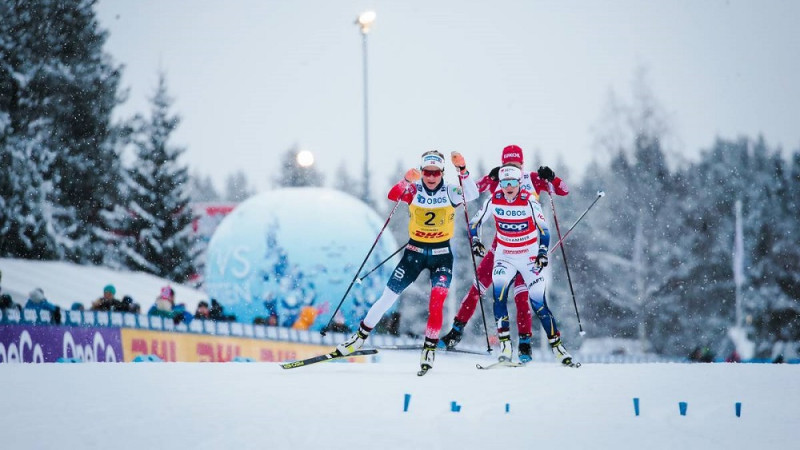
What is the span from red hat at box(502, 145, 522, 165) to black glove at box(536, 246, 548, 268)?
1.03 m

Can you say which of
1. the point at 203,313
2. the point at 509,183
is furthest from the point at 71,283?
the point at 509,183

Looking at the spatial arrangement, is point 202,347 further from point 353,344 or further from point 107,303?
point 353,344

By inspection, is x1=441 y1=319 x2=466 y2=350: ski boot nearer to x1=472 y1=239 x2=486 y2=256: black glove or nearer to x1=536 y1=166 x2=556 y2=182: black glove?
x1=472 y1=239 x2=486 y2=256: black glove

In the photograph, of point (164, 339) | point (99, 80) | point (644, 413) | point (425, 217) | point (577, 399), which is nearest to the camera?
point (644, 413)

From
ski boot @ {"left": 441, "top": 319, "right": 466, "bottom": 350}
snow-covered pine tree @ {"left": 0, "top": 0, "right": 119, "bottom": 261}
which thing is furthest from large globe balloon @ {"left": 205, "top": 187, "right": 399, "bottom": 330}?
snow-covered pine tree @ {"left": 0, "top": 0, "right": 119, "bottom": 261}

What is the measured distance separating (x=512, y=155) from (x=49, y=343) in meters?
8.25

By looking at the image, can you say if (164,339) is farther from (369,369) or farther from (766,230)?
(766,230)

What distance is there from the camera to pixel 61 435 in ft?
16.8

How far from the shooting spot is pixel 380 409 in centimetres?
611

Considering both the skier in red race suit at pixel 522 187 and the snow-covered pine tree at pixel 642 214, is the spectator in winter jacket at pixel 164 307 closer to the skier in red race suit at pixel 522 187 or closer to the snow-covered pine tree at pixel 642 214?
the skier in red race suit at pixel 522 187

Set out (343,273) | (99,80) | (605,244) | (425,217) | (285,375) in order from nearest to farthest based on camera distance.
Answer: (285,375), (425,217), (343,273), (99,80), (605,244)

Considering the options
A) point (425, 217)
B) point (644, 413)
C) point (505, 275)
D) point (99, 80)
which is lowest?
point (644, 413)

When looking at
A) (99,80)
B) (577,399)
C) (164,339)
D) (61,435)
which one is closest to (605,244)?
(99,80)

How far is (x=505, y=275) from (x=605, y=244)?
3266 centimetres
